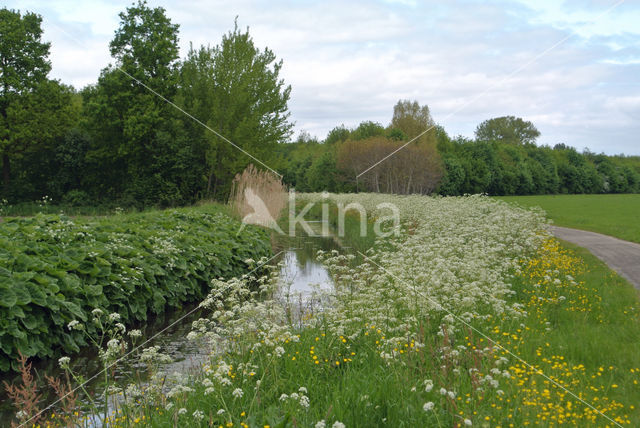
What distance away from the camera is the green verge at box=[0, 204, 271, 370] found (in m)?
5.76

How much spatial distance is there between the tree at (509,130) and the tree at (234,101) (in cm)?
6948

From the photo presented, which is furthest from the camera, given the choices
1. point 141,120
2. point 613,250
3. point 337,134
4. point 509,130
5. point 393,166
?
point 509,130

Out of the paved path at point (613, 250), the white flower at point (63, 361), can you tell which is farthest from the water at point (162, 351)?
the paved path at point (613, 250)

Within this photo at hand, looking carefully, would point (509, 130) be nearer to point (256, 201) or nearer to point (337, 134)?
point (337, 134)

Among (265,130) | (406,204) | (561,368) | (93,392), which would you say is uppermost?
(265,130)

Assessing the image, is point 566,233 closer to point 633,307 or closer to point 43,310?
point 633,307

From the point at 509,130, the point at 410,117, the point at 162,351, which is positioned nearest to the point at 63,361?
the point at 162,351

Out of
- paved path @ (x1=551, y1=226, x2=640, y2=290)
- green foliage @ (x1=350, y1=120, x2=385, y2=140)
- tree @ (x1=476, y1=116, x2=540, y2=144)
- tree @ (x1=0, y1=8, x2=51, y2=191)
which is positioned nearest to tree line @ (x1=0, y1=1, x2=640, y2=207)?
tree @ (x1=0, y1=8, x2=51, y2=191)

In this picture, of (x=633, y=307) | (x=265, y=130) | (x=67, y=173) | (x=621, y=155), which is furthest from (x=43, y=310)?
(x=621, y=155)

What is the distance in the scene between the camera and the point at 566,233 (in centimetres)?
1681

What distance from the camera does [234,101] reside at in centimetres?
2366

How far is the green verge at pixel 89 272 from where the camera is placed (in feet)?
18.9

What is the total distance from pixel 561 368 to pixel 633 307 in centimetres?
315

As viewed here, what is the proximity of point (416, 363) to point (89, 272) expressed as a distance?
4.96 meters
